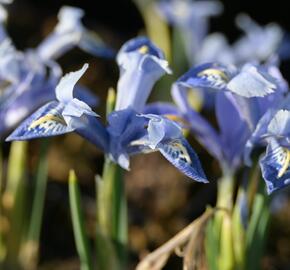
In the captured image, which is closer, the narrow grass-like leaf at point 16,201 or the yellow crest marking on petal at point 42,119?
the yellow crest marking on petal at point 42,119

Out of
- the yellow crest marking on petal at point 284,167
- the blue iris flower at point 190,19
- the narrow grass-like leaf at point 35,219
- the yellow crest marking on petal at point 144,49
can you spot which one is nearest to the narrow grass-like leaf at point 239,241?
the yellow crest marking on petal at point 284,167

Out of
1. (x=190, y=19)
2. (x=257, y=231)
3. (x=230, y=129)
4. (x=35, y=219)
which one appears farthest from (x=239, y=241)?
(x=190, y=19)

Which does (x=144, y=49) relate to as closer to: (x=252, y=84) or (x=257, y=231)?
(x=252, y=84)

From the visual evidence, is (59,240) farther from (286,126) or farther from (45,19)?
(45,19)

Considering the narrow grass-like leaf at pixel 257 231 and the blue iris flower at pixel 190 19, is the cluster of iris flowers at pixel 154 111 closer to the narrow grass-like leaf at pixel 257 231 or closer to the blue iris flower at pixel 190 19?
the narrow grass-like leaf at pixel 257 231

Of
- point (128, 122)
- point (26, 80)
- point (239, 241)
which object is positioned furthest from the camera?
point (26, 80)

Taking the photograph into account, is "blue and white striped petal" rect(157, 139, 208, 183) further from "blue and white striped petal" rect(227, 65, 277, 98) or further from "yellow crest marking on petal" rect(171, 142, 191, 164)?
"blue and white striped petal" rect(227, 65, 277, 98)
